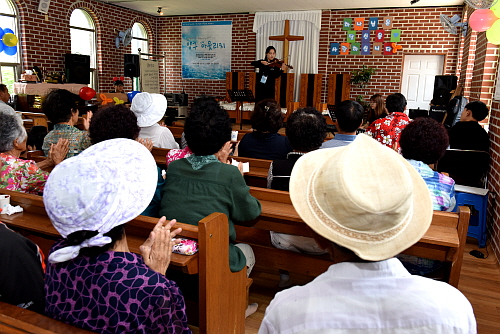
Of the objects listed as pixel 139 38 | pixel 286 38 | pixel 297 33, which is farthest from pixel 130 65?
pixel 297 33

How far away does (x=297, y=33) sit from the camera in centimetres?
873

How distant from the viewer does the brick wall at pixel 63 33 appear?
713 centimetres

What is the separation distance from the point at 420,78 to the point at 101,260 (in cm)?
847

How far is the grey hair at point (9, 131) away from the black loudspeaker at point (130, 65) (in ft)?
23.0

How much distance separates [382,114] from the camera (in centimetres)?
465

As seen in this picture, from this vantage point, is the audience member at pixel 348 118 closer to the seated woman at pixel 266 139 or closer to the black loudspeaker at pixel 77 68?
Answer: the seated woman at pixel 266 139

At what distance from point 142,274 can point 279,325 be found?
392mm

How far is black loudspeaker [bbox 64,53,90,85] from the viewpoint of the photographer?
7.58 metres

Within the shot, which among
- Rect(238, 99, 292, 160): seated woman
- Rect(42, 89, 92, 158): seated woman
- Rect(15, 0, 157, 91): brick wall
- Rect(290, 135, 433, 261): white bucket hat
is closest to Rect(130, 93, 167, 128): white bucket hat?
Rect(42, 89, 92, 158): seated woman

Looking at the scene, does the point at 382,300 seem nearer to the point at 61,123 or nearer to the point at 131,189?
the point at 131,189

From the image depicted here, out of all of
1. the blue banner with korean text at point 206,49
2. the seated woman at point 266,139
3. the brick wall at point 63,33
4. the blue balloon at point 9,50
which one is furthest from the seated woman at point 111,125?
the blue banner with korean text at point 206,49

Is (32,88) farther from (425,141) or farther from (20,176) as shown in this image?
(425,141)

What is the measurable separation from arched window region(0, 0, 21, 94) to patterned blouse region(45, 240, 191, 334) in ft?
23.8

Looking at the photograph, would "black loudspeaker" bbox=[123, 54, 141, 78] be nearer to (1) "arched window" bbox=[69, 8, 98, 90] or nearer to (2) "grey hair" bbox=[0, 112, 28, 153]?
(1) "arched window" bbox=[69, 8, 98, 90]
